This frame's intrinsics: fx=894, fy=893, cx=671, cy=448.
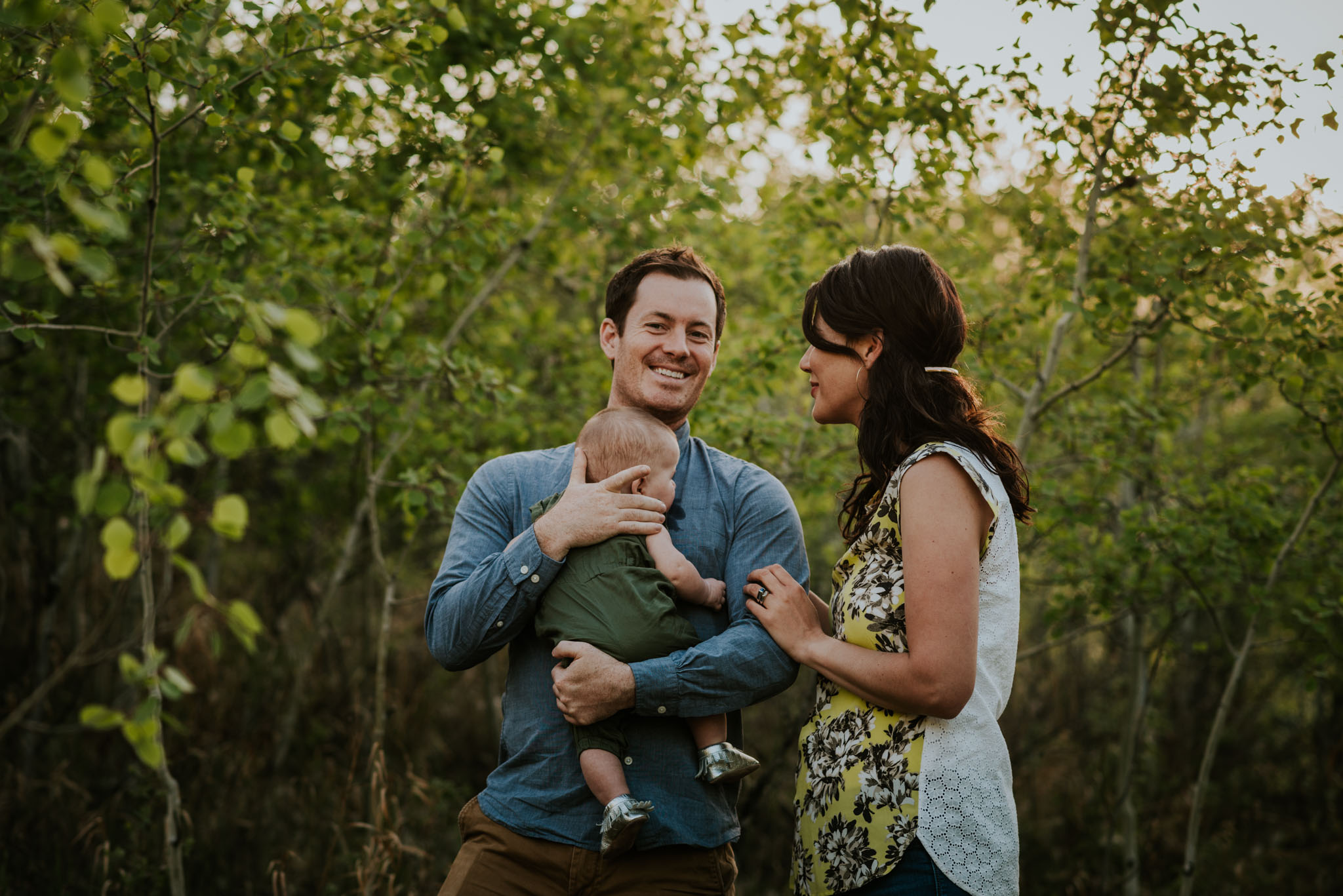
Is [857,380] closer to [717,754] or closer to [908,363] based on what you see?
[908,363]

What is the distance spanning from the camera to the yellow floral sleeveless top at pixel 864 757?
1.68m

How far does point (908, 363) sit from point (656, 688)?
860 mm

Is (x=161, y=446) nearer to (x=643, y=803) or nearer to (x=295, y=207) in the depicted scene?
(x=643, y=803)

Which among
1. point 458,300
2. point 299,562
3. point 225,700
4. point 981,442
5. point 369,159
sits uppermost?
point 369,159

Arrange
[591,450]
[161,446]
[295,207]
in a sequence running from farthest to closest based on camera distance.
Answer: [295,207], [591,450], [161,446]

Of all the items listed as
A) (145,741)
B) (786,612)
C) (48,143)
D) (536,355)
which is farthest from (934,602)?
(536,355)

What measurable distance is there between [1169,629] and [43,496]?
18.5 feet

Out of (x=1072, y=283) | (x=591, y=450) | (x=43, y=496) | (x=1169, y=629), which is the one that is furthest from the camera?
(x=43, y=496)

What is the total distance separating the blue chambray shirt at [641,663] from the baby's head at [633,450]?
0.09 metres

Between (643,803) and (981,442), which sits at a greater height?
(981,442)

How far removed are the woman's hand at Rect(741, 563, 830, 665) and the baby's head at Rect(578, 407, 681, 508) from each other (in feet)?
1.07

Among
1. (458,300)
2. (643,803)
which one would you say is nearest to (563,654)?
(643,803)

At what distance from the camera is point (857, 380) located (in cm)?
196

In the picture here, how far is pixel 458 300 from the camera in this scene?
520 centimetres
